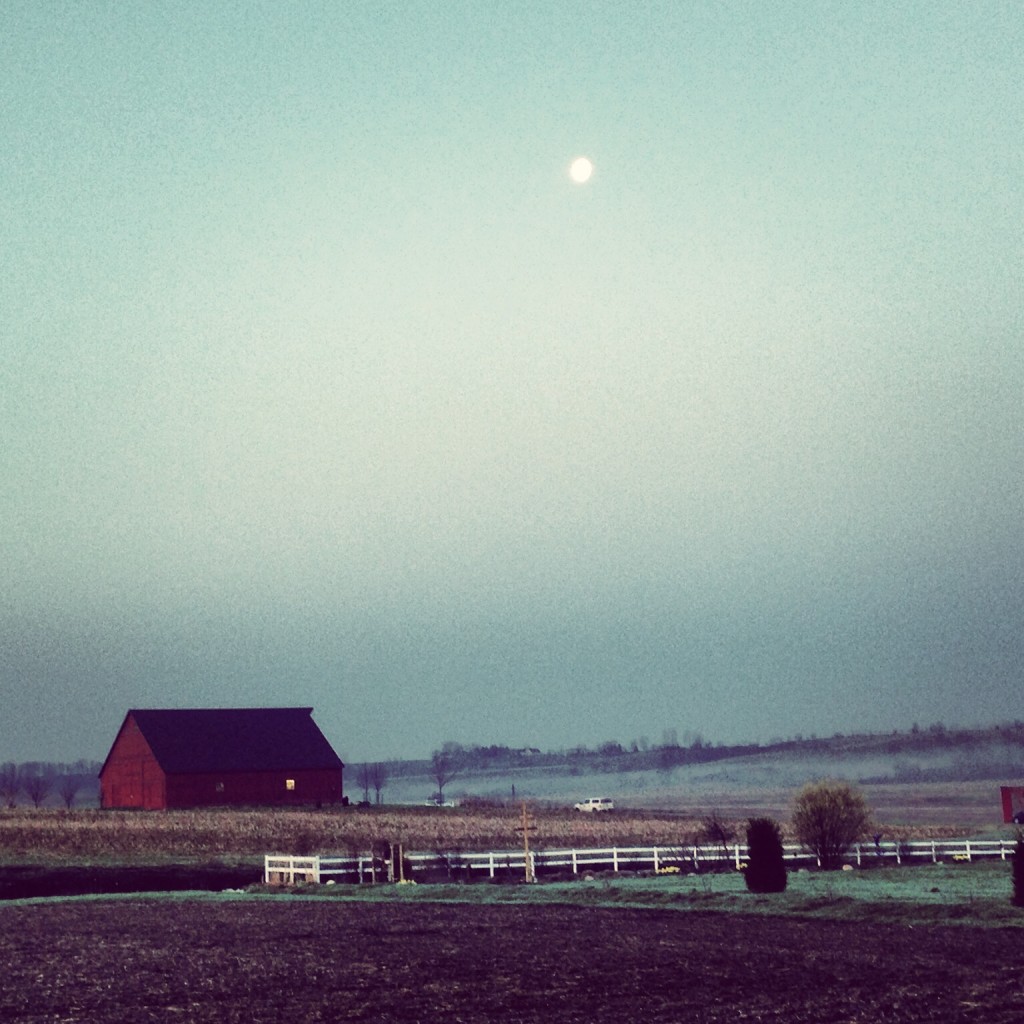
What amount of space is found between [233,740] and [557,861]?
5291 cm

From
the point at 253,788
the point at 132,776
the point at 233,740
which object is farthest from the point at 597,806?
the point at 132,776

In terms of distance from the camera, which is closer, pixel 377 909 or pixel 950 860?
pixel 377 909

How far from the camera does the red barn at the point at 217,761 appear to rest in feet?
278

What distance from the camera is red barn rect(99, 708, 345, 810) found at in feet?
278

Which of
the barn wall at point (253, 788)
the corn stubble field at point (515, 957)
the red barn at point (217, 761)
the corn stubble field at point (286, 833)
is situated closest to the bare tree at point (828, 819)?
the corn stubble field at point (515, 957)

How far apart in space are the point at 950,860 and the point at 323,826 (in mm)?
34681

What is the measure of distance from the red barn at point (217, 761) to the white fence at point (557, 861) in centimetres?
4717

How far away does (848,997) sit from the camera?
15430 mm

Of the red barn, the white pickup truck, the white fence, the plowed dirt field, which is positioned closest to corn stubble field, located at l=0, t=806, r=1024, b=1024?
the plowed dirt field

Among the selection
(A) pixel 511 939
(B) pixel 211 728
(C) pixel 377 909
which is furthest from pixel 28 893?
(B) pixel 211 728

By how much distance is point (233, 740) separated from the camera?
89.1 m

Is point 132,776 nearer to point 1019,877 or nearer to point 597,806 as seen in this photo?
point 597,806

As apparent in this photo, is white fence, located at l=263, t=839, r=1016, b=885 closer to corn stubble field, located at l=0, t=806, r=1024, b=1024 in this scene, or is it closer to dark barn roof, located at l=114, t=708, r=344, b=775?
corn stubble field, located at l=0, t=806, r=1024, b=1024

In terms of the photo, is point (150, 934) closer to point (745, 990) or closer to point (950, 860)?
point (745, 990)
